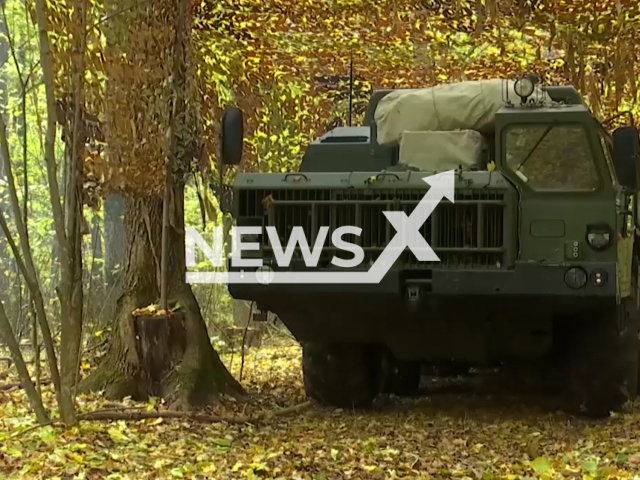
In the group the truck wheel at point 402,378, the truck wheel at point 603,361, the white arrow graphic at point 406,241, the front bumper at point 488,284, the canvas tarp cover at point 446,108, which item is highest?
the canvas tarp cover at point 446,108

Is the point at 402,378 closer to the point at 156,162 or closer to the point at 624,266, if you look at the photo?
the point at 624,266

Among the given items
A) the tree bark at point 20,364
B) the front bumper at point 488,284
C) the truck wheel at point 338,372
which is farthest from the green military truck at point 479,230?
the tree bark at point 20,364

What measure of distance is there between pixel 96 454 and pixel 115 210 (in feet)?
34.7

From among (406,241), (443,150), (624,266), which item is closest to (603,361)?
(624,266)

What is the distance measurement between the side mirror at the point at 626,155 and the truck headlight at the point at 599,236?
21.1 inches

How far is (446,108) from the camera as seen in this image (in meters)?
6.74

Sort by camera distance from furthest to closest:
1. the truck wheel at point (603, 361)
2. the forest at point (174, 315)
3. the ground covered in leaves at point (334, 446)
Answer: the truck wheel at point (603, 361)
the forest at point (174, 315)
the ground covered in leaves at point (334, 446)

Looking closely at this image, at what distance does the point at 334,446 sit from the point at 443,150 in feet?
7.26

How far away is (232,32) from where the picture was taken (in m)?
12.1

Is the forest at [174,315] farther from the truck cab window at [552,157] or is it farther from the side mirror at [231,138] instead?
the truck cab window at [552,157]

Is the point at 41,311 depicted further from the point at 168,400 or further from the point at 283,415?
the point at 283,415

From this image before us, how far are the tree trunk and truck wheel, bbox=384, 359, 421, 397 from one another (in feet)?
4.20

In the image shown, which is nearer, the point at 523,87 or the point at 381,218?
the point at 381,218

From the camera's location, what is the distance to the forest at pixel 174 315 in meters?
Result: 5.15
